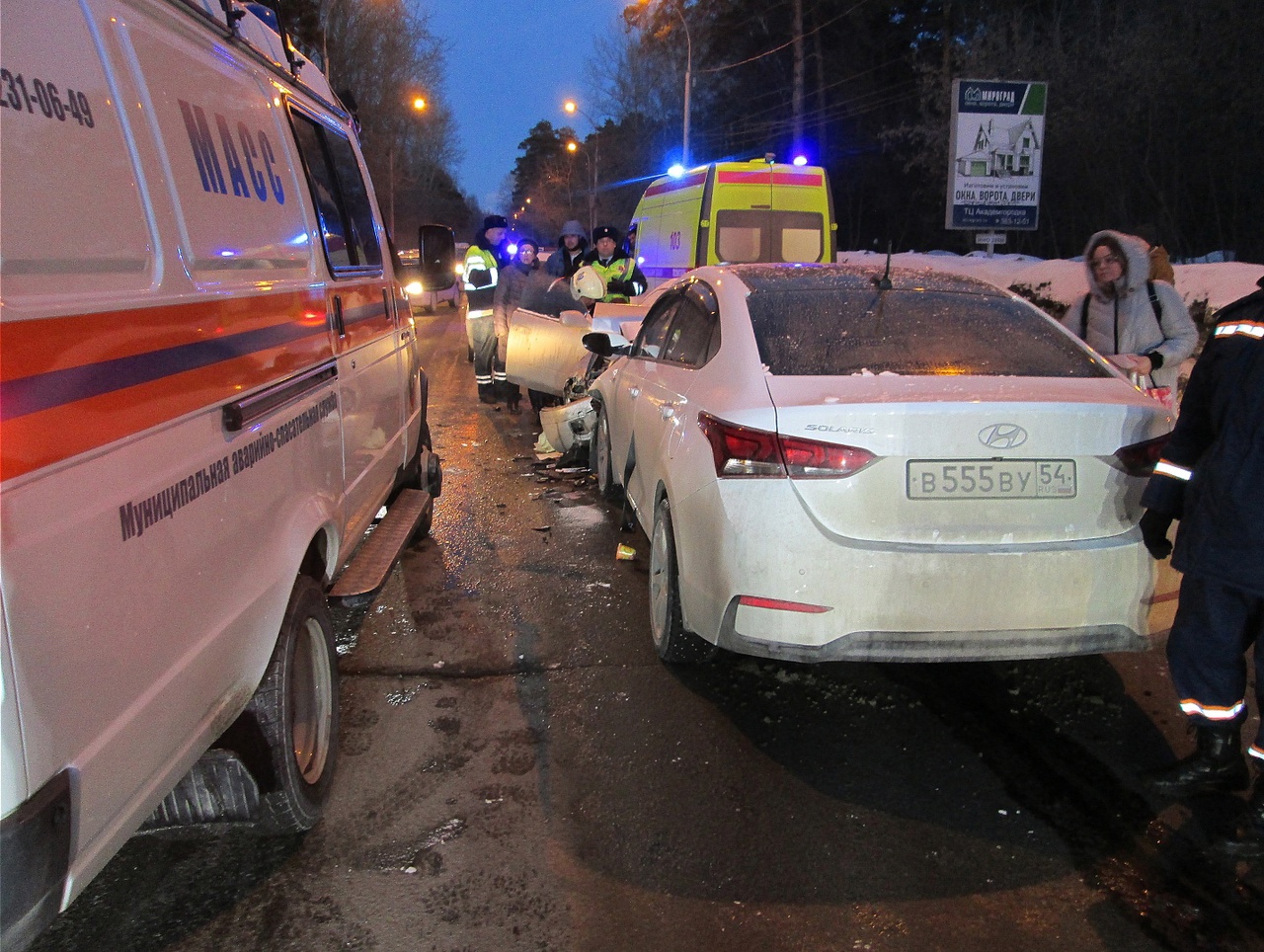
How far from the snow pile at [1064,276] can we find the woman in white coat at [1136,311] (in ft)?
2.39

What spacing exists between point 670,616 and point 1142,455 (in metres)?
1.81

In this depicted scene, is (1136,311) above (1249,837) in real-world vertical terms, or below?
above

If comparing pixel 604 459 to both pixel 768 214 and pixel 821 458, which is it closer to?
pixel 821 458

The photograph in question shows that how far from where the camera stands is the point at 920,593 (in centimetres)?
303

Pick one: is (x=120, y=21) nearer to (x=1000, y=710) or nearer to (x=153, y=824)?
(x=153, y=824)

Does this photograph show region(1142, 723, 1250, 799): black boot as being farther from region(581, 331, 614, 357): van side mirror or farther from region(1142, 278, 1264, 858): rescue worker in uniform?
region(581, 331, 614, 357): van side mirror

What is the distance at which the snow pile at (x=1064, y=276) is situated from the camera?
10297 mm

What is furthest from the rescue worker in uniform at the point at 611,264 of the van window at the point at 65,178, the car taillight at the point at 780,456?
the van window at the point at 65,178

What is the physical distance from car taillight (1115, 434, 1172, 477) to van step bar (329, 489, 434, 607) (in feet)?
8.50

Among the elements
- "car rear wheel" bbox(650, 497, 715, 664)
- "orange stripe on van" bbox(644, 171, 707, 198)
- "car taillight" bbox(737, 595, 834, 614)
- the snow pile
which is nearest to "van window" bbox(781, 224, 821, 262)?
the snow pile

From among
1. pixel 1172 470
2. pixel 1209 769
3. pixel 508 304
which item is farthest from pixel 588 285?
pixel 1209 769

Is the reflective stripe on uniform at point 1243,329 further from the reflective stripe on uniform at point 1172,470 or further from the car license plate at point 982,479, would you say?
the car license plate at point 982,479

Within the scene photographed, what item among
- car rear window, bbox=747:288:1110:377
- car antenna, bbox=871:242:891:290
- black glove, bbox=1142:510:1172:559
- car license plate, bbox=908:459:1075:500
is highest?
car antenna, bbox=871:242:891:290

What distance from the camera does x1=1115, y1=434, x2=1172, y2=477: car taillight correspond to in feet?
10.2
